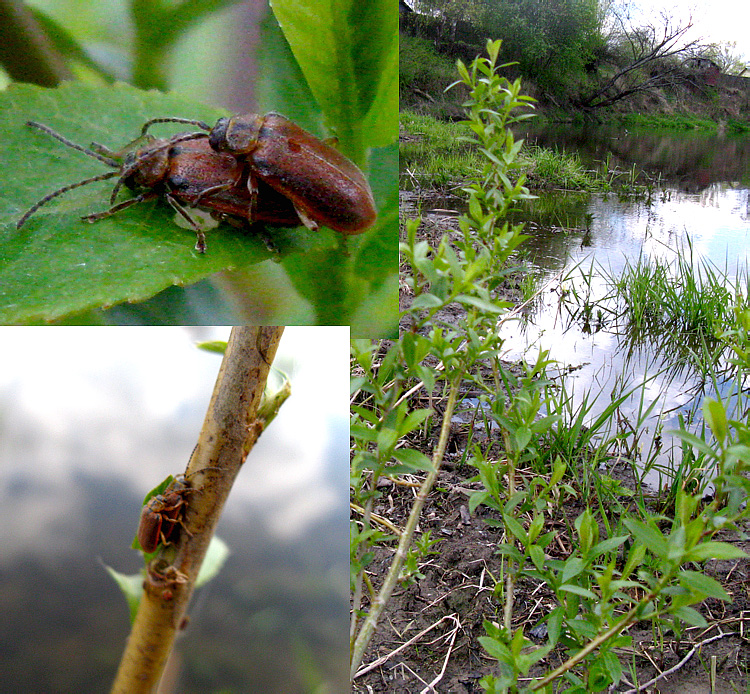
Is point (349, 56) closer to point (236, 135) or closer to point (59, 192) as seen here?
point (236, 135)

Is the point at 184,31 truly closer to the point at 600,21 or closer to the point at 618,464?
the point at 618,464

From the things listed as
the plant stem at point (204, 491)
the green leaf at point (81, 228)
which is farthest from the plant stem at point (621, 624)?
the green leaf at point (81, 228)

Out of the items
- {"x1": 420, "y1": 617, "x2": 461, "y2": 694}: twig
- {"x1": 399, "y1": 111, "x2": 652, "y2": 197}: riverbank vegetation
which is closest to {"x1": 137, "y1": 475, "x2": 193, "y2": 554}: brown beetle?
{"x1": 420, "y1": 617, "x2": 461, "y2": 694}: twig

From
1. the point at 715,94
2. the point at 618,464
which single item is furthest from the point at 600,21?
the point at 618,464

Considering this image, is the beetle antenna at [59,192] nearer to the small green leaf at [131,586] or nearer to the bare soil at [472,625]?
the small green leaf at [131,586]

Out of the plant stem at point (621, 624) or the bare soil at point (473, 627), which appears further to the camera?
the bare soil at point (473, 627)

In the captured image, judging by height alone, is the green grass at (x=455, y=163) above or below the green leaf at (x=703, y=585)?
above

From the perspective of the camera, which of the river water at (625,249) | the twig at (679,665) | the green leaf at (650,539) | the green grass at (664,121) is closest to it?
the green leaf at (650,539)
